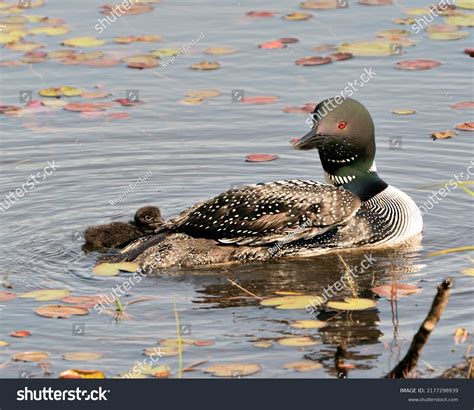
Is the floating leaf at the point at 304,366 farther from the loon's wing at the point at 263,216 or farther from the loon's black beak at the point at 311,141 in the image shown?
the loon's black beak at the point at 311,141

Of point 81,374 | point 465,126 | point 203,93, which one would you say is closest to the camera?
point 81,374

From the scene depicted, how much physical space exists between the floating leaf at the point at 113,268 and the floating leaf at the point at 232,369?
2.19 m

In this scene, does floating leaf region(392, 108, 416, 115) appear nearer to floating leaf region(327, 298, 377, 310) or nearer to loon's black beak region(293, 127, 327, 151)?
loon's black beak region(293, 127, 327, 151)

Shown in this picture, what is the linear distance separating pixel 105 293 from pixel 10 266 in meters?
1.09

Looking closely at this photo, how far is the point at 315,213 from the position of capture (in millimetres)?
10625

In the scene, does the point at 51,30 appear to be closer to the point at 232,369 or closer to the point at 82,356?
the point at 82,356

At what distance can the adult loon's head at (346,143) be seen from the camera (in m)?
11.1

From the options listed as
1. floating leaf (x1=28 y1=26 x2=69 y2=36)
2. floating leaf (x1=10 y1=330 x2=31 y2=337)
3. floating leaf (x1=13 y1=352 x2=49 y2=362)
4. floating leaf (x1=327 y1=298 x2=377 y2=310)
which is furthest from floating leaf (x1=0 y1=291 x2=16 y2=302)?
floating leaf (x1=28 y1=26 x2=69 y2=36)

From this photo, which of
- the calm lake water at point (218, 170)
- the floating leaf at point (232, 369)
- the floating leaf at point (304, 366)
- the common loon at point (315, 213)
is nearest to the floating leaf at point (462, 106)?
the calm lake water at point (218, 170)

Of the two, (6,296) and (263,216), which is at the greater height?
(263,216)

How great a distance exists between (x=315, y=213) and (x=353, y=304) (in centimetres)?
140

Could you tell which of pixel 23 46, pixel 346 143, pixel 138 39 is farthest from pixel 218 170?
pixel 23 46

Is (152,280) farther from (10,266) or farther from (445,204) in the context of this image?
(445,204)
